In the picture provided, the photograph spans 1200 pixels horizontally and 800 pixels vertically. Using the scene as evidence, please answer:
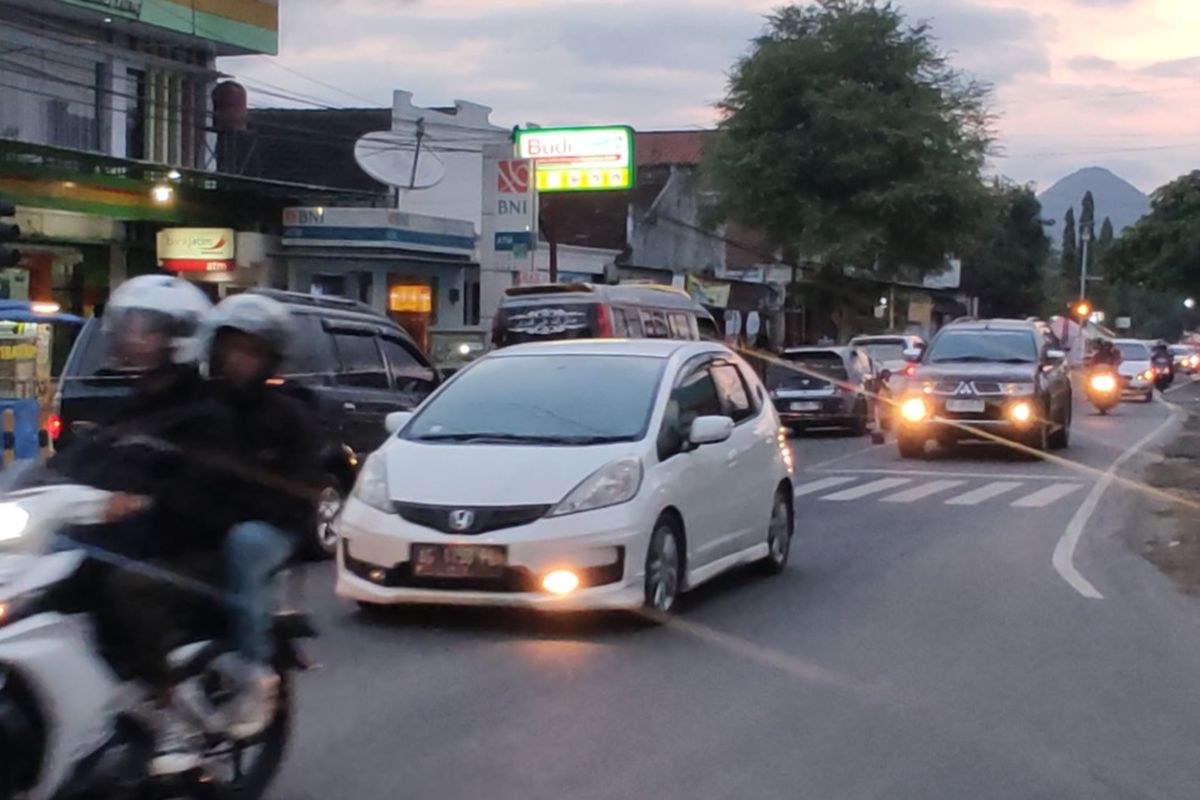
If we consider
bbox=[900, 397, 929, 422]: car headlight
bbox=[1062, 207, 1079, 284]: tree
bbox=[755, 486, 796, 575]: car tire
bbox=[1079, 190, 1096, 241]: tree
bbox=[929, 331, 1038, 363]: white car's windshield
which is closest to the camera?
bbox=[755, 486, 796, 575]: car tire

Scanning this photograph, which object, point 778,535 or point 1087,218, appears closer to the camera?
point 778,535

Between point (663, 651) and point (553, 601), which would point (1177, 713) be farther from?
point (553, 601)

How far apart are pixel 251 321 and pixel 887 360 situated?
34.8 metres

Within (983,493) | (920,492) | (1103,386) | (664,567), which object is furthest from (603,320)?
(1103,386)

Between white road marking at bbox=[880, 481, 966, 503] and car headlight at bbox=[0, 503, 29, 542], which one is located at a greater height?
car headlight at bbox=[0, 503, 29, 542]

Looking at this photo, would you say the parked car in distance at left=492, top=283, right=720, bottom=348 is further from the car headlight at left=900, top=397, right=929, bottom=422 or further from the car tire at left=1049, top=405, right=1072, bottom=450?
the car tire at left=1049, top=405, right=1072, bottom=450

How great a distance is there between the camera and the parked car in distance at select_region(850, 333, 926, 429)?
33125 mm

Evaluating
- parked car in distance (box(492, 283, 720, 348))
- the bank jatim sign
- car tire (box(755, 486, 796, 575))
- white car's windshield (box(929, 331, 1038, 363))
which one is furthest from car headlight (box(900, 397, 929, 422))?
the bank jatim sign

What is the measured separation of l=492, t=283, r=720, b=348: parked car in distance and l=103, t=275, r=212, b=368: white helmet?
17.8 m

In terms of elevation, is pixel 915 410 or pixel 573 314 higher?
pixel 573 314

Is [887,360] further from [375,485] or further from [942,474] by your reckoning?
[375,485]

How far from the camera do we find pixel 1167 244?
71062 millimetres

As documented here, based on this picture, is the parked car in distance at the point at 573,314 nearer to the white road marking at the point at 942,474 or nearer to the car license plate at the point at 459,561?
the white road marking at the point at 942,474

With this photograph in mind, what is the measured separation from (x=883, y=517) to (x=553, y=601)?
8.08 metres
